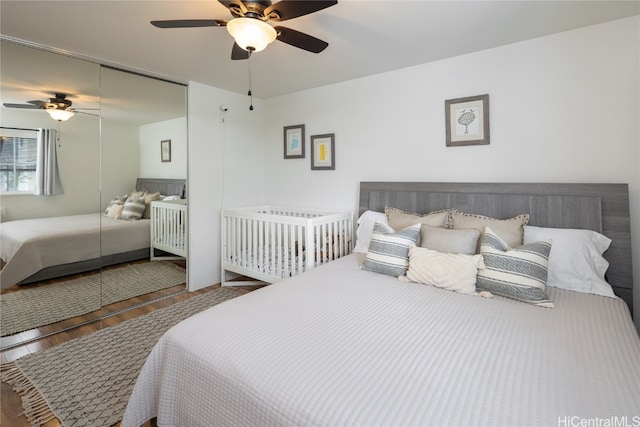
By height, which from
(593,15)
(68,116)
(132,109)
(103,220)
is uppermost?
(593,15)

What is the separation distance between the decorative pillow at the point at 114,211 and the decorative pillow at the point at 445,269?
2687 mm

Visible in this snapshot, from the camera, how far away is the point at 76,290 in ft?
9.11

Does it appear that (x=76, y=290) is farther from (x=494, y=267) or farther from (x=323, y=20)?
(x=494, y=267)

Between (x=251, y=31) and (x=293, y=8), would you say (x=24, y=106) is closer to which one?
(x=251, y=31)

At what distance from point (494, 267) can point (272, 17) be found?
184cm

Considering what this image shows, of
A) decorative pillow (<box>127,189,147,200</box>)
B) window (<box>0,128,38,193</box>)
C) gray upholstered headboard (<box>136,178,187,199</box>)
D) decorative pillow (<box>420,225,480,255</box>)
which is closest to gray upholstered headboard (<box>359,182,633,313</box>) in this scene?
decorative pillow (<box>420,225,480,255</box>)

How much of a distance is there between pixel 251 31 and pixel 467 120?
1.89m

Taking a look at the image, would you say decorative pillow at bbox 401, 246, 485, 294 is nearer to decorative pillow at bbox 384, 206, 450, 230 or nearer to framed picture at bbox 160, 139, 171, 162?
decorative pillow at bbox 384, 206, 450, 230

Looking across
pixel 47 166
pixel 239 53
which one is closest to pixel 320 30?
pixel 239 53

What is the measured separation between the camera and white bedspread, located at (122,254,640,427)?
3.04 feet

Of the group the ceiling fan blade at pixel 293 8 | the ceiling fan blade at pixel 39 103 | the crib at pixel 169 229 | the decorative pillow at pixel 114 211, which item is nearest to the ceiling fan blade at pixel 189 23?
the ceiling fan blade at pixel 293 8

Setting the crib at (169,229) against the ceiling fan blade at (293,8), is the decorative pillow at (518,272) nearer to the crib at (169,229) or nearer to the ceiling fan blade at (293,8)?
the ceiling fan blade at (293,8)

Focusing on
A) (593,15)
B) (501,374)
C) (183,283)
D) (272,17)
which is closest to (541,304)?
(501,374)

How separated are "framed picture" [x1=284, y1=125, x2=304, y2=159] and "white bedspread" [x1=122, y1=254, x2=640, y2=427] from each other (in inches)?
91.3
